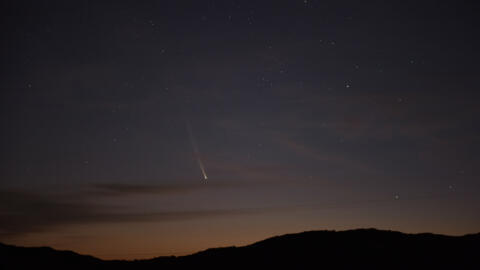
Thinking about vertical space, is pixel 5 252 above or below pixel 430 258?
above

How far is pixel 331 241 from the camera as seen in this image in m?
35.2

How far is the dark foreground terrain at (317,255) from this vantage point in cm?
2992

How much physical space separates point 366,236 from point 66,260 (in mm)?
21100

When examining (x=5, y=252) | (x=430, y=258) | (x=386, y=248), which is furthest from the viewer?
(x=5, y=252)

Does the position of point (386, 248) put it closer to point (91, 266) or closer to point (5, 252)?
point (91, 266)

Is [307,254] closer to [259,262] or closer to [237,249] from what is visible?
[259,262]

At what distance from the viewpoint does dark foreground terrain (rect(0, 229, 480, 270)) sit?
29.9 meters

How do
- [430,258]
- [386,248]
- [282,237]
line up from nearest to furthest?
[430,258] < [386,248] < [282,237]

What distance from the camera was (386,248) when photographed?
106 feet

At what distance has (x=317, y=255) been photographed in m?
32.5

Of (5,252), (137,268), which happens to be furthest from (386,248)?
(5,252)

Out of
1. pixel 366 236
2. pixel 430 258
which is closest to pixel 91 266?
pixel 366 236

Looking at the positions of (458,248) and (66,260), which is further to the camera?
(66,260)

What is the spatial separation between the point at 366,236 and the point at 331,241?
2.63 metres
